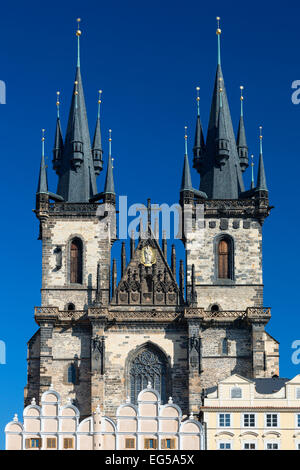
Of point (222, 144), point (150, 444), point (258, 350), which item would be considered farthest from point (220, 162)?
point (150, 444)

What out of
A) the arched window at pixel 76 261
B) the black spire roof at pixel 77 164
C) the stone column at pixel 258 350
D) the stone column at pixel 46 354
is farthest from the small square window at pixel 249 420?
the black spire roof at pixel 77 164

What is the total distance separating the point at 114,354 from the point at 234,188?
13334mm

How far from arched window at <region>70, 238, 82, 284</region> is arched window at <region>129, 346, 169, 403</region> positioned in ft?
19.9

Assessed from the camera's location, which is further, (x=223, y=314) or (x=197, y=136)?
(x=197, y=136)

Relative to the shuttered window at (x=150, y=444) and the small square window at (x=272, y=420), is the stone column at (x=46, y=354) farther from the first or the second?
the small square window at (x=272, y=420)

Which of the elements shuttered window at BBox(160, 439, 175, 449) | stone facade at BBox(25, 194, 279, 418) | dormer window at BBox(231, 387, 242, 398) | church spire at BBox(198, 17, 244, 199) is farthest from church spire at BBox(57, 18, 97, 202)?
shuttered window at BBox(160, 439, 175, 449)

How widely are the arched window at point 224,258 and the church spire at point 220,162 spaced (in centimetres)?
304

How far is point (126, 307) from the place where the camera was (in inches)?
3369

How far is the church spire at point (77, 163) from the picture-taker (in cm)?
8969

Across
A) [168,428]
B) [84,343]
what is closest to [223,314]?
[84,343]

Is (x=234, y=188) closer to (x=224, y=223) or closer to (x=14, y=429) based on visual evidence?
(x=224, y=223)

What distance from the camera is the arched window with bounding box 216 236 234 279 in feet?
286

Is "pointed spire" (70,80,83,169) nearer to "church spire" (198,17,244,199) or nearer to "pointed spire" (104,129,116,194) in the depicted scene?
"pointed spire" (104,129,116,194)

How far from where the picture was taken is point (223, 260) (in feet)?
287
